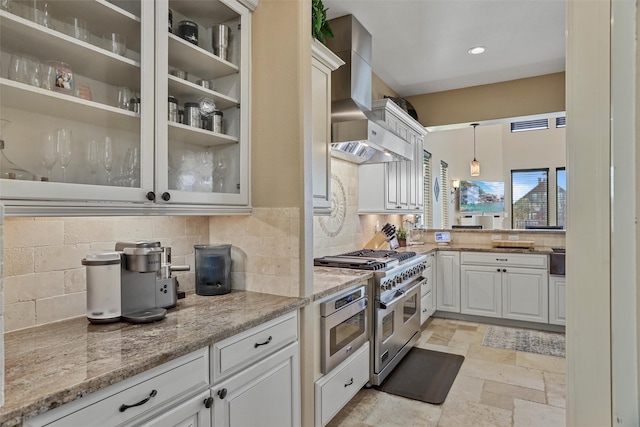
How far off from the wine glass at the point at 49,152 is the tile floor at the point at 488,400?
217cm

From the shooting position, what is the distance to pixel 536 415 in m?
2.46

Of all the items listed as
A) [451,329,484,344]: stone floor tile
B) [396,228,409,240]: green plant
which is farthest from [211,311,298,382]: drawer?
[396,228,409,240]: green plant

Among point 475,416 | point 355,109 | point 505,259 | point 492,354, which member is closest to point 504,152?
point 505,259

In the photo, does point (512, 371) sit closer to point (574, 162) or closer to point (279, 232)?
point (279, 232)

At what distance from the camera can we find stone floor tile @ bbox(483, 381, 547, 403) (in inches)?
106

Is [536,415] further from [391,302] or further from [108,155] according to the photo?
[108,155]

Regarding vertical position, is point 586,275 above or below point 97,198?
below

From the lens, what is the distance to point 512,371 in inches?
123

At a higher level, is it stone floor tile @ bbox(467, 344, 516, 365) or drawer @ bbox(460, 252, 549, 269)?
drawer @ bbox(460, 252, 549, 269)

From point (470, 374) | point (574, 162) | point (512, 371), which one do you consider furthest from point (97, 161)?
point (512, 371)

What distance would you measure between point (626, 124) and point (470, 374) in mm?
3199

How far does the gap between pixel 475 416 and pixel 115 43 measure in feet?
9.75

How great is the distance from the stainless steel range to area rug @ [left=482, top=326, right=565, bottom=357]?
0.97 m

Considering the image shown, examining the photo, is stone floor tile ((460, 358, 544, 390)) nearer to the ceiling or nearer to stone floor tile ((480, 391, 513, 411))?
stone floor tile ((480, 391, 513, 411))
